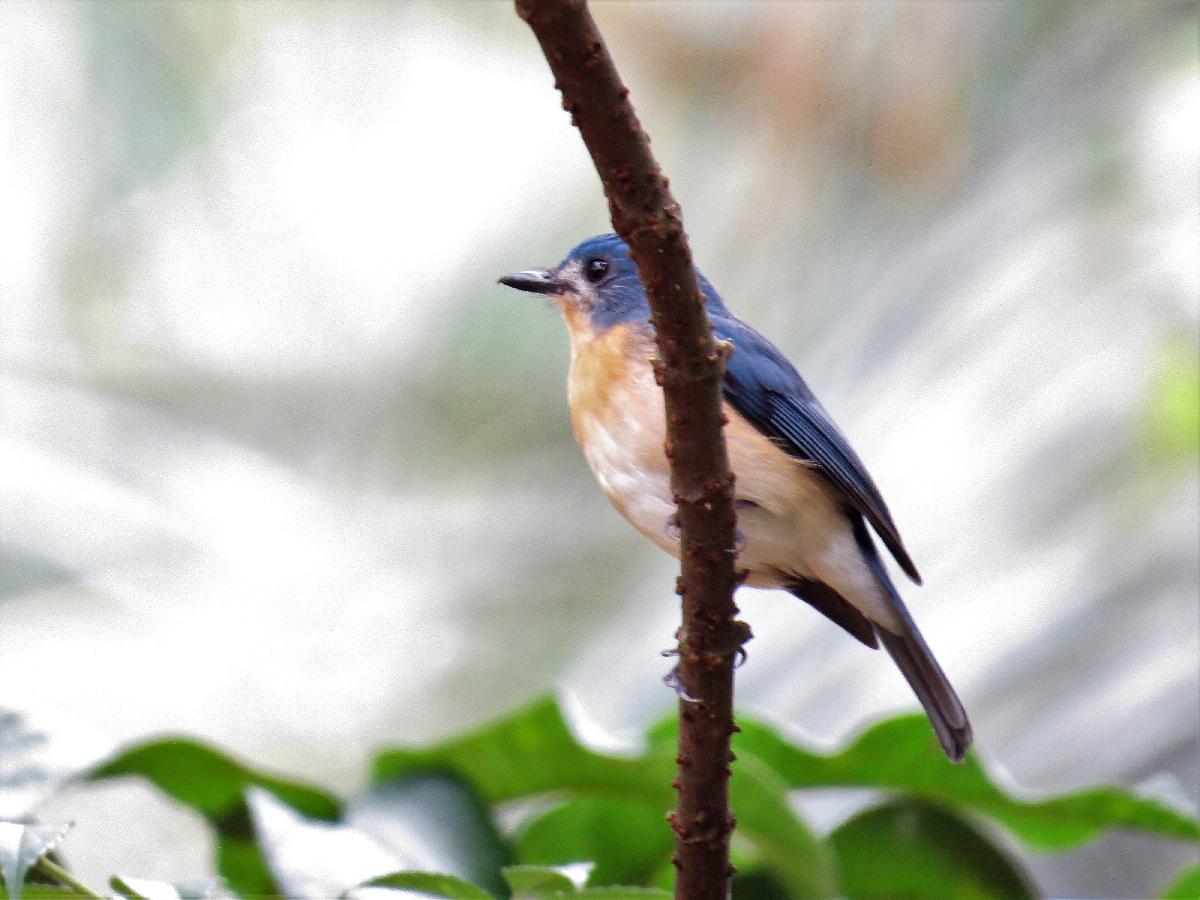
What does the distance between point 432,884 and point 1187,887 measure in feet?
4.06

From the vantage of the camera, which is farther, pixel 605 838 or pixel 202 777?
pixel 605 838

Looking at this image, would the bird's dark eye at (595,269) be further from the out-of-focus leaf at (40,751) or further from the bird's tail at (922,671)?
the out-of-focus leaf at (40,751)

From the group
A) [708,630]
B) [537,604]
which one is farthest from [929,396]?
[708,630]

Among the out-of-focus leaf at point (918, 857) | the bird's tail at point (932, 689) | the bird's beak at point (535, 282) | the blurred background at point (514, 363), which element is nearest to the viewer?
the bird's tail at point (932, 689)

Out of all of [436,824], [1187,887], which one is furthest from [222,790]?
[1187,887]

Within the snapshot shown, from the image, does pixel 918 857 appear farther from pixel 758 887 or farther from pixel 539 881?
pixel 539 881

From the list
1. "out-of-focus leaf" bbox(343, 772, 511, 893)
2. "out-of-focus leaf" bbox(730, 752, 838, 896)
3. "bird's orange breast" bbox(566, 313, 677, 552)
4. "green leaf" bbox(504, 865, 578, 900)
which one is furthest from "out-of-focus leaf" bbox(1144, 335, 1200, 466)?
"green leaf" bbox(504, 865, 578, 900)

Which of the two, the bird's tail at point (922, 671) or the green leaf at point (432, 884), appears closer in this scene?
the green leaf at point (432, 884)

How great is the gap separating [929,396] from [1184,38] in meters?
1.43

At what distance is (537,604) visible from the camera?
156 inches

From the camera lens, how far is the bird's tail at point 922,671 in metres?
2.14

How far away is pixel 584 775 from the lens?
7.05 feet

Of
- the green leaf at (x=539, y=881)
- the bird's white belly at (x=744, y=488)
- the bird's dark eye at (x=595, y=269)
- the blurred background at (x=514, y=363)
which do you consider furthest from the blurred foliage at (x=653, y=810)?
the bird's dark eye at (x=595, y=269)

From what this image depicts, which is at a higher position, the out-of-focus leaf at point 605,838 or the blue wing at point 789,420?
the blue wing at point 789,420
